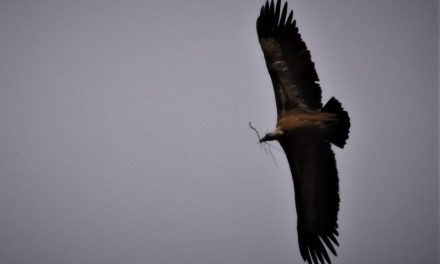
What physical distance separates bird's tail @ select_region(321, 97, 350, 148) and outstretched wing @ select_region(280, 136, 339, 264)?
23cm

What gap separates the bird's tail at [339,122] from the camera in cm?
555

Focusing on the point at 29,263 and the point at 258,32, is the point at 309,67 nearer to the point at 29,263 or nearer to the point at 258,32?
the point at 258,32

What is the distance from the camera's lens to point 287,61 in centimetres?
571

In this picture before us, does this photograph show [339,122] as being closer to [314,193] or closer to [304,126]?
[304,126]

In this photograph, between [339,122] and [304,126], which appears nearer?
[339,122]

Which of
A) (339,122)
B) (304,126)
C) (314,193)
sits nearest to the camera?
(339,122)

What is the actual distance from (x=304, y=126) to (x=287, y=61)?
0.91m

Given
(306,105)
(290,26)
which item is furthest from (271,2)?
(306,105)

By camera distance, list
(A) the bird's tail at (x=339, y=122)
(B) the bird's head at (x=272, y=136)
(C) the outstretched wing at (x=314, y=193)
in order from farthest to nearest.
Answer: (C) the outstretched wing at (x=314, y=193)
(B) the bird's head at (x=272, y=136)
(A) the bird's tail at (x=339, y=122)

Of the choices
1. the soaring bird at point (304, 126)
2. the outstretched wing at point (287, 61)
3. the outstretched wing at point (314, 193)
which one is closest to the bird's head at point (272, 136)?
the soaring bird at point (304, 126)

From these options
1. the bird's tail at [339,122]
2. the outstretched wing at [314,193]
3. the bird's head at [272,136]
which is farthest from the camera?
the outstretched wing at [314,193]

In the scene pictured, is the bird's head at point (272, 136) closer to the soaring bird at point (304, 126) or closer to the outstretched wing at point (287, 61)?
the soaring bird at point (304, 126)

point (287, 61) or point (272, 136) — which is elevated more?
point (287, 61)

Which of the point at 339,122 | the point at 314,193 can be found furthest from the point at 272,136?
the point at 314,193
